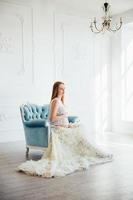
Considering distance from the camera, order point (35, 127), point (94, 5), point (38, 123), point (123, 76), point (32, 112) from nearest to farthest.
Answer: point (38, 123), point (35, 127), point (32, 112), point (94, 5), point (123, 76)

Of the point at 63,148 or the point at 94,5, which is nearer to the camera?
the point at 63,148

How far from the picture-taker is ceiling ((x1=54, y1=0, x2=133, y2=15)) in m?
8.16

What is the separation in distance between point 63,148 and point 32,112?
1.40m

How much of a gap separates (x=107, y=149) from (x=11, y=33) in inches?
135

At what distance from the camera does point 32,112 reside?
6.28 m

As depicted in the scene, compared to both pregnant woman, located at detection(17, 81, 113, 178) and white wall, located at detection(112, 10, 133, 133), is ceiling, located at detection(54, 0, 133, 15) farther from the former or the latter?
pregnant woman, located at detection(17, 81, 113, 178)

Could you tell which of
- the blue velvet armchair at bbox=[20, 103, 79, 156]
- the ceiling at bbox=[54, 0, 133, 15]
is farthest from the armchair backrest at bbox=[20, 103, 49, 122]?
the ceiling at bbox=[54, 0, 133, 15]

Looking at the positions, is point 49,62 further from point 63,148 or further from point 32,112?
point 63,148

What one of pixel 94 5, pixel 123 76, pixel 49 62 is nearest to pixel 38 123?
pixel 49 62

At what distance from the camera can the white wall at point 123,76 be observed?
9.41m

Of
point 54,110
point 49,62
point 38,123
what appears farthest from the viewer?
point 49,62

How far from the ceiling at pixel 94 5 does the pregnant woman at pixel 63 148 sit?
3.67 meters

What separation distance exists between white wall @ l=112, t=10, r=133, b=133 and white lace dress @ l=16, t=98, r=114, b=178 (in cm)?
412

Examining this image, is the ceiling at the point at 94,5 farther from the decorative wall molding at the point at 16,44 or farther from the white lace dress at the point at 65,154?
the white lace dress at the point at 65,154
